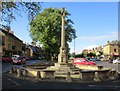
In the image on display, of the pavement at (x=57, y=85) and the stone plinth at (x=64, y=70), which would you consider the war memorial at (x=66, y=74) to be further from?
the pavement at (x=57, y=85)

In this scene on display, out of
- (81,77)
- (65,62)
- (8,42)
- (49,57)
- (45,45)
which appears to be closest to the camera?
(81,77)

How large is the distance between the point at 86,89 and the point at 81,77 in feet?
21.1

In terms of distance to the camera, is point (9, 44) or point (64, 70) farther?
point (9, 44)

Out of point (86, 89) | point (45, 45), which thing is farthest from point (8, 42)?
point (86, 89)

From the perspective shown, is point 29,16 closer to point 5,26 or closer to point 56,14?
point 5,26

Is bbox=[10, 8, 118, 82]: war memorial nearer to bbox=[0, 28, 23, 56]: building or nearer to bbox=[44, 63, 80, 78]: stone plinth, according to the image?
bbox=[44, 63, 80, 78]: stone plinth

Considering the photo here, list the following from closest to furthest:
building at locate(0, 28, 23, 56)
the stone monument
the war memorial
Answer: the war memorial
the stone monument
building at locate(0, 28, 23, 56)

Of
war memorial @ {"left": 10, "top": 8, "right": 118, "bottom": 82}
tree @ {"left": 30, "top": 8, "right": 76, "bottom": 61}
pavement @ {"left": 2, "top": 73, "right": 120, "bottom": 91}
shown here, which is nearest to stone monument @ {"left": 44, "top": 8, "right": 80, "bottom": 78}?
war memorial @ {"left": 10, "top": 8, "right": 118, "bottom": 82}

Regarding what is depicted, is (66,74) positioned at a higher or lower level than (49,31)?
lower

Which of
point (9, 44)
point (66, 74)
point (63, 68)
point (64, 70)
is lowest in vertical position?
point (66, 74)

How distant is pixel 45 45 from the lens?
249 ft

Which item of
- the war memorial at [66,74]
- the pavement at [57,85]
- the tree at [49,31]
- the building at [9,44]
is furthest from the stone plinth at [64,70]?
the building at [9,44]

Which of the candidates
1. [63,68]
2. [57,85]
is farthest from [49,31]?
[57,85]

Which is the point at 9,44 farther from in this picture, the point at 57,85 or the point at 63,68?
the point at 57,85
